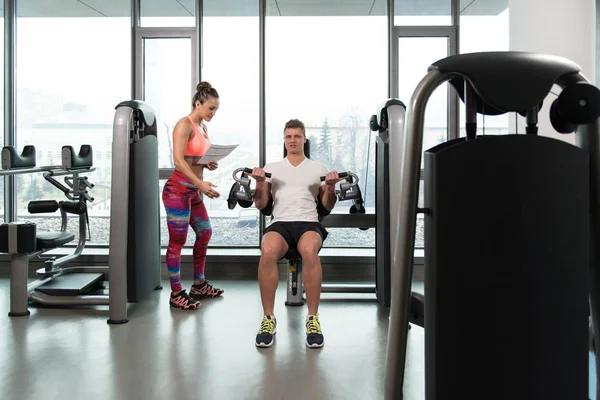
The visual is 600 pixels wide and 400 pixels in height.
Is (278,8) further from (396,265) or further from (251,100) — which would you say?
(396,265)

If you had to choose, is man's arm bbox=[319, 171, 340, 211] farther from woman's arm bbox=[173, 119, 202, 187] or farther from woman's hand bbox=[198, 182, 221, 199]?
woman's arm bbox=[173, 119, 202, 187]

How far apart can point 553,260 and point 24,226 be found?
3248mm

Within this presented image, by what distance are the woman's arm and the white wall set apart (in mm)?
2101

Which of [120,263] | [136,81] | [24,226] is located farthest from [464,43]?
[24,226]

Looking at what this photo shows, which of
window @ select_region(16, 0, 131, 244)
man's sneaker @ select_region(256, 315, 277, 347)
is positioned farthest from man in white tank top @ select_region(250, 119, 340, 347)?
window @ select_region(16, 0, 131, 244)

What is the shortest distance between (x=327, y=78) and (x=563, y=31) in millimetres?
2275

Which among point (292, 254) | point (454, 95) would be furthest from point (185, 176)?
point (454, 95)

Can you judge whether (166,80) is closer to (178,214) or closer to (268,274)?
(178,214)

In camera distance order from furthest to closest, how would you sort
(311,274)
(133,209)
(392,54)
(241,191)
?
(392,54)
(133,209)
(241,191)
(311,274)

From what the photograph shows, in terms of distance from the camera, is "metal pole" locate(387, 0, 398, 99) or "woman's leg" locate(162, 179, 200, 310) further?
"metal pole" locate(387, 0, 398, 99)

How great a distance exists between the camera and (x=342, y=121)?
5.24m

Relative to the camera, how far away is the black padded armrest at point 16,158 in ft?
12.2

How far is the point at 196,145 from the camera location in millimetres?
3881

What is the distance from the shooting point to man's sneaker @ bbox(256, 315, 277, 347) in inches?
123
